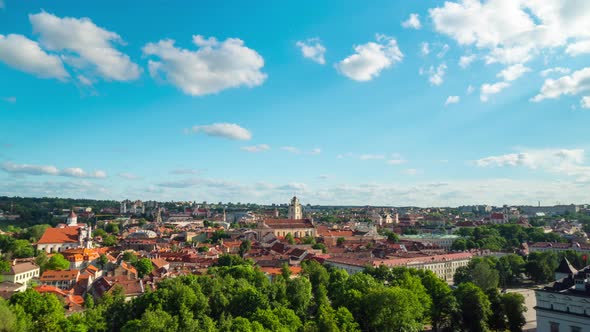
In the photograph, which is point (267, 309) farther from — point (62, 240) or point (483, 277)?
point (62, 240)

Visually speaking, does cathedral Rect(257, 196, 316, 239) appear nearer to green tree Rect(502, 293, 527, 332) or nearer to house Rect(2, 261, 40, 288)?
house Rect(2, 261, 40, 288)

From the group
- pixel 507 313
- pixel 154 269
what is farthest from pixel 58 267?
pixel 507 313

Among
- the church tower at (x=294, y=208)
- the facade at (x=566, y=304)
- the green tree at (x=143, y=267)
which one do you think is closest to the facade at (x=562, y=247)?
the church tower at (x=294, y=208)

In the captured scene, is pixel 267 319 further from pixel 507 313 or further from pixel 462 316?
pixel 507 313

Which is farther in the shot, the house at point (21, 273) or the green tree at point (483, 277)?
the green tree at point (483, 277)

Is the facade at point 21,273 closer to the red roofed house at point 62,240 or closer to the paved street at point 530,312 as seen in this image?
the red roofed house at point 62,240

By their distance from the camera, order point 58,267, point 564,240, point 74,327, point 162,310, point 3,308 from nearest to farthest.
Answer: point 3,308, point 74,327, point 162,310, point 58,267, point 564,240
